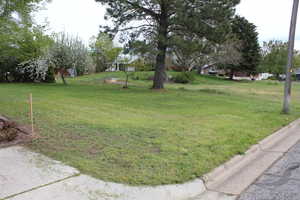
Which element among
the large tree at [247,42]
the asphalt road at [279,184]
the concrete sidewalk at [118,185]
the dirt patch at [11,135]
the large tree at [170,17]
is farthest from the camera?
the large tree at [247,42]

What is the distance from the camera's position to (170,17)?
15.1m

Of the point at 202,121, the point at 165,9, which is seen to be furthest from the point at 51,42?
the point at 202,121

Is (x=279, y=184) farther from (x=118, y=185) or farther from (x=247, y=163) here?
(x=118, y=185)

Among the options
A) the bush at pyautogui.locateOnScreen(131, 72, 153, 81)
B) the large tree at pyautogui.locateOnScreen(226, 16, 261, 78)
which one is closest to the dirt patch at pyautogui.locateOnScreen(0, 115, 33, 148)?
the bush at pyautogui.locateOnScreen(131, 72, 153, 81)

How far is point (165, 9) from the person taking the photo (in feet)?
48.6

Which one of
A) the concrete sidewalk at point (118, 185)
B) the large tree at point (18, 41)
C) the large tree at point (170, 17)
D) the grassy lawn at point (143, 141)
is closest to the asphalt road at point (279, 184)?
the concrete sidewalk at point (118, 185)

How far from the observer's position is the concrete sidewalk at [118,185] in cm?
296

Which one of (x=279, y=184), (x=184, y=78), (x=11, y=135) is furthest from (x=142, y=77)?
(x=279, y=184)

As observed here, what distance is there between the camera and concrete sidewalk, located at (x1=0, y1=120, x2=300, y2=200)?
2963mm

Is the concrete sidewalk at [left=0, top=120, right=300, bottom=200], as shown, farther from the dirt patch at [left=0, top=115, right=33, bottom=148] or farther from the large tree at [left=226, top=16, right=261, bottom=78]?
the large tree at [left=226, top=16, right=261, bottom=78]

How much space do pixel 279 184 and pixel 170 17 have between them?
13200mm

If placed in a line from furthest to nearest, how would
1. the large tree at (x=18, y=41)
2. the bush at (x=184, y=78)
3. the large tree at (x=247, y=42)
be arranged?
1. the large tree at (x=247, y=42)
2. the bush at (x=184, y=78)
3. the large tree at (x=18, y=41)

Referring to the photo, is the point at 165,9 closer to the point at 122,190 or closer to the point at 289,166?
the point at 289,166

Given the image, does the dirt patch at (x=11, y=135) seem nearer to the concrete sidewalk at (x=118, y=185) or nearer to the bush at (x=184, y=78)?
the concrete sidewalk at (x=118, y=185)
